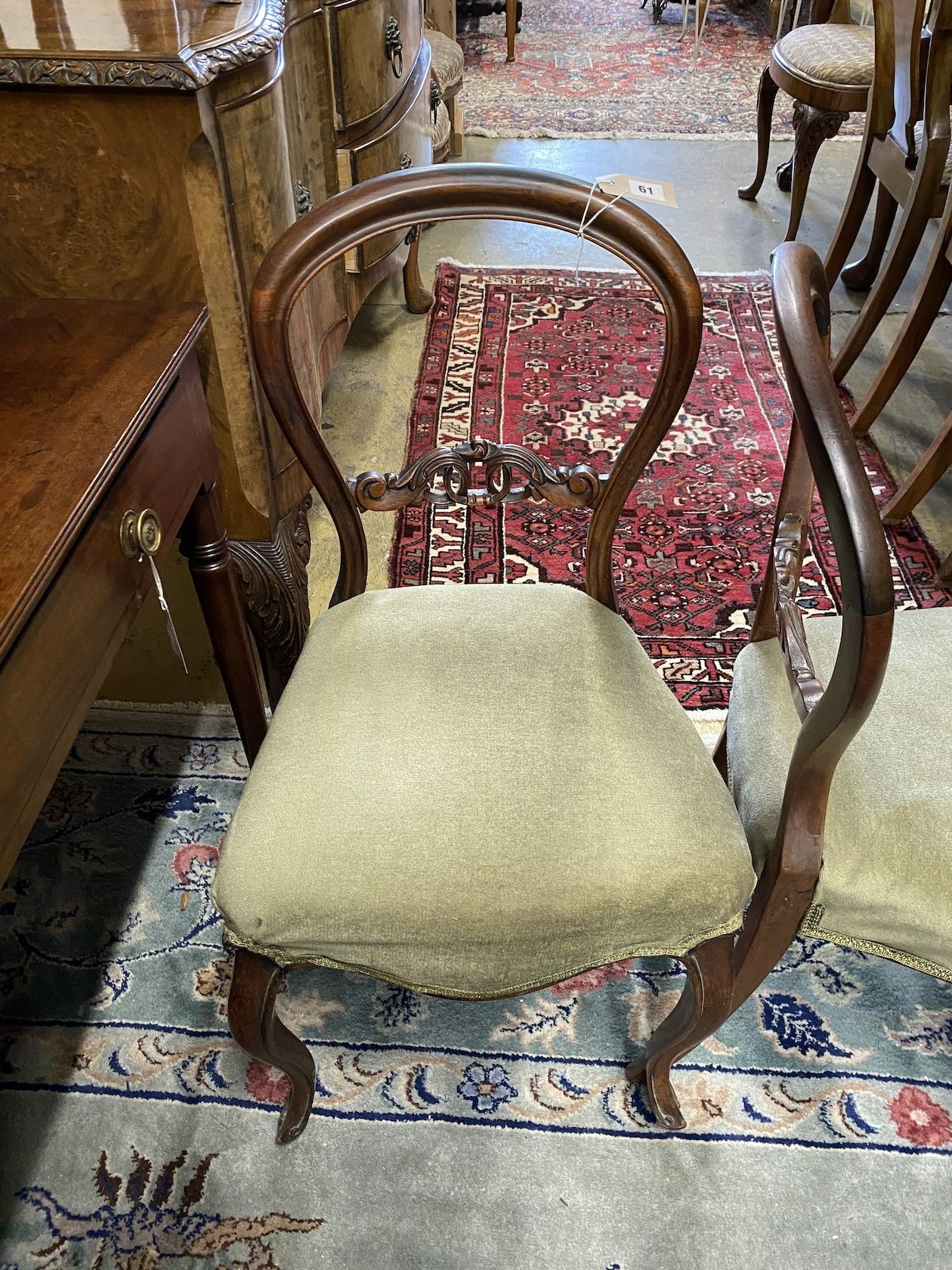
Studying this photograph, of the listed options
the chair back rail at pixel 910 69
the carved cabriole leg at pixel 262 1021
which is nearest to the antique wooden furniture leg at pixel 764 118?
the chair back rail at pixel 910 69

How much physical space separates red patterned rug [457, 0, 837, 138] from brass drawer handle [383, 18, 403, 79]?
6.91ft

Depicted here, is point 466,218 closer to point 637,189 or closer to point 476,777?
point 637,189

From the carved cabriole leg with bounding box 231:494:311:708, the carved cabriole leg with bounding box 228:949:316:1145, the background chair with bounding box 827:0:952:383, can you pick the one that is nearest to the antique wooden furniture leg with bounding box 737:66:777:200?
the background chair with bounding box 827:0:952:383

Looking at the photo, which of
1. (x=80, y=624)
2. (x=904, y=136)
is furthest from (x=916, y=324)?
(x=80, y=624)

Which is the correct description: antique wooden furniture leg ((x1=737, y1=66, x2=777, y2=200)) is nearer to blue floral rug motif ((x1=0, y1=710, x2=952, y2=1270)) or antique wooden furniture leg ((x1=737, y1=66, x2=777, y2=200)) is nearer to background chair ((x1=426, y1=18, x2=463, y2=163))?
background chair ((x1=426, y1=18, x2=463, y2=163))

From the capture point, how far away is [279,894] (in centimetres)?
84

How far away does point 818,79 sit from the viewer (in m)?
2.58

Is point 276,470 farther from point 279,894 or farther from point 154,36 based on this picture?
point 279,894

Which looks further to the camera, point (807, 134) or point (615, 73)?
point (615, 73)

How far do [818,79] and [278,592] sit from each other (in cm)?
222

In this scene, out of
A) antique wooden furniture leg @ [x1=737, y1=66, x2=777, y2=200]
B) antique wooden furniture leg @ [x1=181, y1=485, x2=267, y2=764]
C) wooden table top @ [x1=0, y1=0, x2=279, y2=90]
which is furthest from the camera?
antique wooden furniture leg @ [x1=737, y1=66, x2=777, y2=200]

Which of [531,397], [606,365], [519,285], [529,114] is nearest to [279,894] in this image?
[531,397]

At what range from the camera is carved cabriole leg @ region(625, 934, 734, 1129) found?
0.92m

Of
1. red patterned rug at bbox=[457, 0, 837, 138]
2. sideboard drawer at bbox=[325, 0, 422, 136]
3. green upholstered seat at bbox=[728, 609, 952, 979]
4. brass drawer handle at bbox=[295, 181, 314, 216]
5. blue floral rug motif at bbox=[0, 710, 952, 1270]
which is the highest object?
sideboard drawer at bbox=[325, 0, 422, 136]
